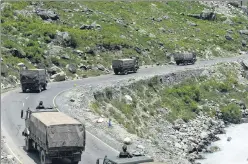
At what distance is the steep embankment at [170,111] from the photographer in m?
39.2

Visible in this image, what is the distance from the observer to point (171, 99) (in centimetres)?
6194

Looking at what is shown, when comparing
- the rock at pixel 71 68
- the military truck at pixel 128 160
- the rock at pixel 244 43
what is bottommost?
the rock at pixel 244 43

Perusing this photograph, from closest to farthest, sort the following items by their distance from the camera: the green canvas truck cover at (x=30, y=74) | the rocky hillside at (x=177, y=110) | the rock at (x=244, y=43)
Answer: the rocky hillside at (x=177, y=110), the green canvas truck cover at (x=30, y=74), the rock at (x=244, y=43)

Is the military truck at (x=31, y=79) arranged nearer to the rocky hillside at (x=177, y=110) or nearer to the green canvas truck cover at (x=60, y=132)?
the rocky hillside at (x=177, y=110)

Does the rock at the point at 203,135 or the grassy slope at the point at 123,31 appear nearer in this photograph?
the rock at the point at 203,135

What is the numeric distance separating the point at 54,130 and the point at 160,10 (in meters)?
92.5

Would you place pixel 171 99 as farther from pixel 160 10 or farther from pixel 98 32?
pixel 160 10

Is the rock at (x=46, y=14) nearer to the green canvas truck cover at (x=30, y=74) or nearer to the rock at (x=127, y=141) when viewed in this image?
the green canvas truck cover at (x=30, y=74)

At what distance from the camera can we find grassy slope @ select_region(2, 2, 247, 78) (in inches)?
2963

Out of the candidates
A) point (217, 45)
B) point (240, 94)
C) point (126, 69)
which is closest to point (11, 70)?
point (126, 69)

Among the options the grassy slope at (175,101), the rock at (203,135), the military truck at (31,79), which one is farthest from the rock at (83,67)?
the rock at (203,135)

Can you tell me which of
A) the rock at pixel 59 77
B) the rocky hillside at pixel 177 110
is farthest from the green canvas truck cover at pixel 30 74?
the rock at pixel 59 77

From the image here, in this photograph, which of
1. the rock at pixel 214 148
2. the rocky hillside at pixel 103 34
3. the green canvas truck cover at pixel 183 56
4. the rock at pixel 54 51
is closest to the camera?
the rock at pixel 214 148

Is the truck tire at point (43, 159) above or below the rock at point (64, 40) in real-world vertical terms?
above
